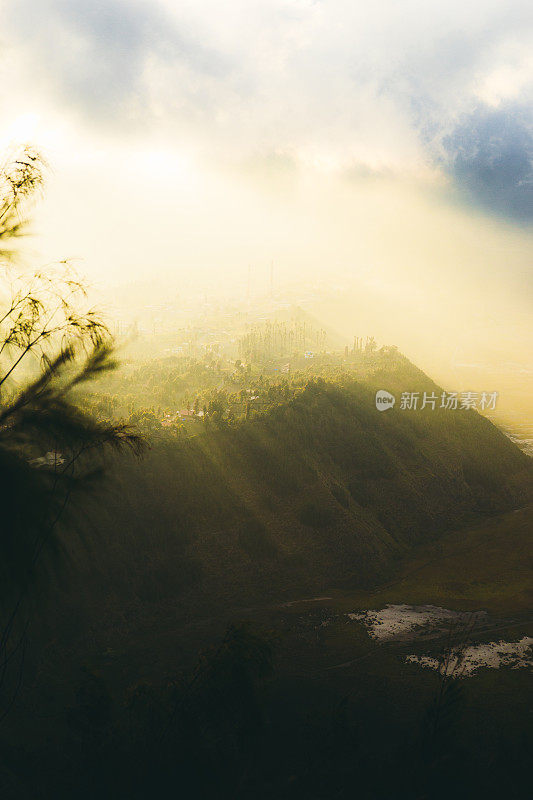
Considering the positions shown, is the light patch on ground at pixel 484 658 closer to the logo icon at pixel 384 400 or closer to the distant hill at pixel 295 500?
the distant hill at pixel 295 500

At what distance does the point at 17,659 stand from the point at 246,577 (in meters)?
11.7

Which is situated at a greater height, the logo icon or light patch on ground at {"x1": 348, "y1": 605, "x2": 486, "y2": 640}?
the logo icon

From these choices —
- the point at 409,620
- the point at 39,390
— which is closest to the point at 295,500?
the point at 409,620

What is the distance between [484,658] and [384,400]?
2890 cm

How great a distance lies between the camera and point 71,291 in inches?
230

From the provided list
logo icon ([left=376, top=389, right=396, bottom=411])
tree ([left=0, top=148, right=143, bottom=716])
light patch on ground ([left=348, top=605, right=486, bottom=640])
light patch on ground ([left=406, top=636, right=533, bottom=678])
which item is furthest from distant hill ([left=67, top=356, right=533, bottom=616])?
tree ([left=0, top=148, right=143, bottom=716])

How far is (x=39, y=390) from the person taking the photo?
222 inches

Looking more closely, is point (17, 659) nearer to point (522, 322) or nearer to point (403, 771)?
point (403, 771)

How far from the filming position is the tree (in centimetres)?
527

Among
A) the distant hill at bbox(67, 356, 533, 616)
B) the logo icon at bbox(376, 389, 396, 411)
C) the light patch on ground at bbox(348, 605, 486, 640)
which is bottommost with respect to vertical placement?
the light patch on ground at bbox(348, 605, 486, 640)

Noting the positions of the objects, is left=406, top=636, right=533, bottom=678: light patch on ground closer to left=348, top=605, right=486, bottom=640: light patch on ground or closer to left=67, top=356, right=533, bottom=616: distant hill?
left=348, top=605, right=486, bottom=640: light patch on ground

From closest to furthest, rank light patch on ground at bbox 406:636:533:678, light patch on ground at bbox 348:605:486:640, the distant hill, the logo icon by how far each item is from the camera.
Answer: light patch on ground at bbox 406:636:533:678 < light patch on ground at bbox 348:605:486:640 < the distant hill < the logo icon

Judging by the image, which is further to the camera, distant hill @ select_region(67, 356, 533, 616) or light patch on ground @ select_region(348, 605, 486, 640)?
distant hill @ select_region(67, 356, 533, 616)

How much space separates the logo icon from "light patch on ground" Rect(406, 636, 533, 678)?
84.9 ft
